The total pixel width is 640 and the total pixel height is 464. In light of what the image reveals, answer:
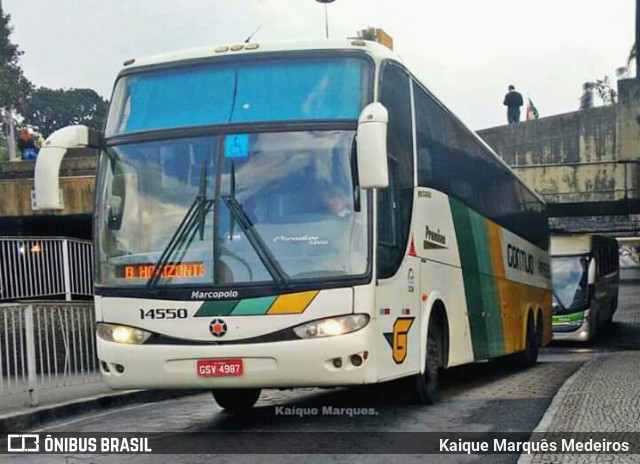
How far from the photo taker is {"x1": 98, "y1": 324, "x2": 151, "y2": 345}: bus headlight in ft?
24.8

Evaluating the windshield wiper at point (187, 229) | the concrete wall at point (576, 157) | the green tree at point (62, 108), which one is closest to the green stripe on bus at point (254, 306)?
the windshield wiper at point (187, 229)

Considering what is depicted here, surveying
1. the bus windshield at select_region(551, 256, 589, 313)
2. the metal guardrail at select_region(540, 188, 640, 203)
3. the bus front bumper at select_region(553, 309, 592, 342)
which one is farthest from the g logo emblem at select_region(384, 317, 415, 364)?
the bus windshield at select_region(551, 256, 589, 313)

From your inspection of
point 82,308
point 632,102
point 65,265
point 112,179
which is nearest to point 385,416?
point 112,179

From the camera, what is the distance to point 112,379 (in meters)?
7.70

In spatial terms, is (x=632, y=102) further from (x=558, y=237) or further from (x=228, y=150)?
(x=228, y=150)

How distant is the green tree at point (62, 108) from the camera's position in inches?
2746

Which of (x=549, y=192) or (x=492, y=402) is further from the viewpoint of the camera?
(x=549, y=192)

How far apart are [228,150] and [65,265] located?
8.14 meters

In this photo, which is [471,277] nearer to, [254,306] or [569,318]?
[254,306]

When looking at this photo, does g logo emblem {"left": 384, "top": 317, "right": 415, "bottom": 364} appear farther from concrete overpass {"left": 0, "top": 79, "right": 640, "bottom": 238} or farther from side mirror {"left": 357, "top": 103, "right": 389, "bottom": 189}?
concrete overpass {"left": 0, "top": 79, "right": 640, "bottom": 238}

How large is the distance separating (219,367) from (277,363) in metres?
0.48

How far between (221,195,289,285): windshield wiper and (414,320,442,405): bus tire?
7.60 feet

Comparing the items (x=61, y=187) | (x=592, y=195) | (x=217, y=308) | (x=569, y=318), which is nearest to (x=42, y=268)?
(x=61, y=187)

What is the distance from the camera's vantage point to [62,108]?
71125mm
